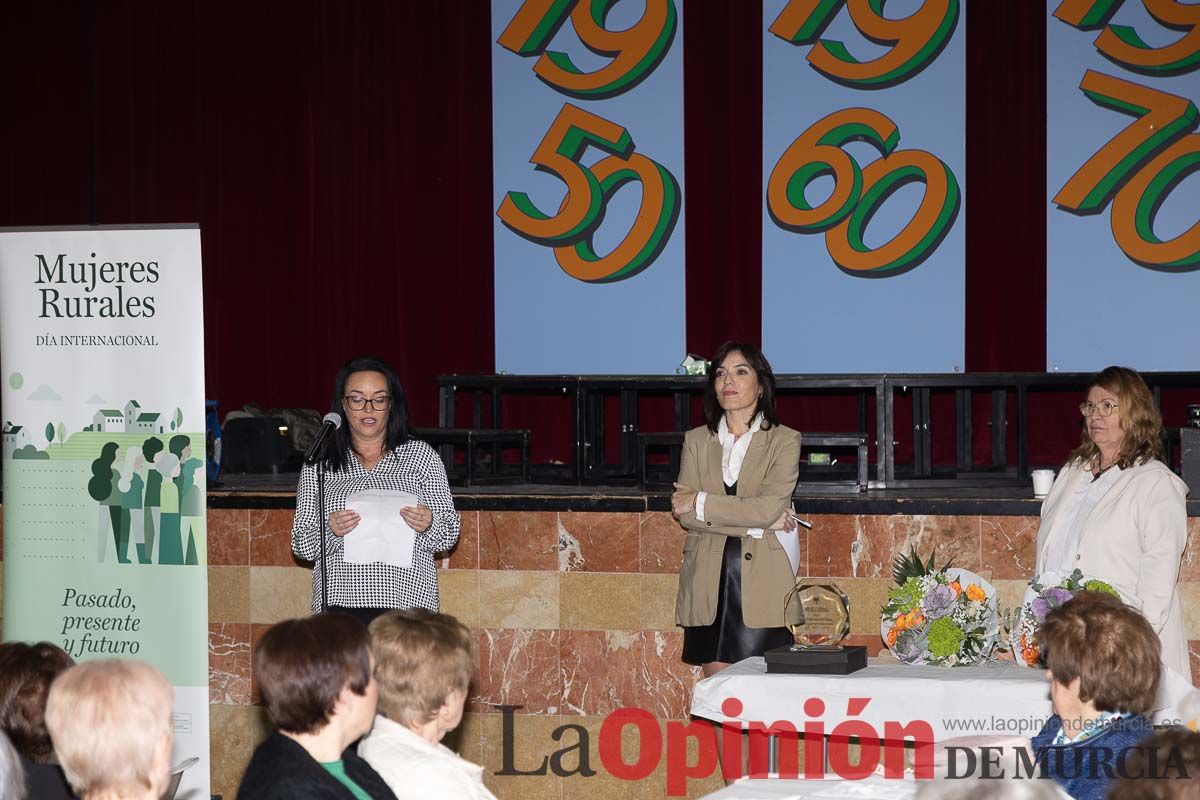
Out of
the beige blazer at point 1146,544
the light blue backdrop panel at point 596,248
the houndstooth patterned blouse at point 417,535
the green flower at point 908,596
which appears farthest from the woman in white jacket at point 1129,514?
A: the light blue backdrop panel at point 596,248

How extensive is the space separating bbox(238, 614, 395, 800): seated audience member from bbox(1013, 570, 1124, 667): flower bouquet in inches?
76.6

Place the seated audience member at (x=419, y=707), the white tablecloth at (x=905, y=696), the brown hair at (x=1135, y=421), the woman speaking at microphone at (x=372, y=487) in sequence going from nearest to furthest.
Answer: the seated audience member at (x=419, y=707)
the white tablecloth at (x=905, y=696)
the brown hair at (x=1135, y=421)
the woman speaking at microphone at (x=372, y=487)

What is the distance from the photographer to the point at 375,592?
4246mm

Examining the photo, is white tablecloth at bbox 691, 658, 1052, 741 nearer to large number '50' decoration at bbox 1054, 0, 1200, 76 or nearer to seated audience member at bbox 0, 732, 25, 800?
seated audience member at bbox 0, 732, 25, 800

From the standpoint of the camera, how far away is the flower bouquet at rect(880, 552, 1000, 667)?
3893 millimetres

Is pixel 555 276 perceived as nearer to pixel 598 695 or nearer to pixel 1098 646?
pixel 598 695

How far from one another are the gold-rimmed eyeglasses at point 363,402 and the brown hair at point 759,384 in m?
1.04

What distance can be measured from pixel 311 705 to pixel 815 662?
1.79 meters

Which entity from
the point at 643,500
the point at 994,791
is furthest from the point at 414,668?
the point at 643,500

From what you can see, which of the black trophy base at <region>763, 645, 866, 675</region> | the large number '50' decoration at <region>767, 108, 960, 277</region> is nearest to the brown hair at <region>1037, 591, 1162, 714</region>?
the black trophy base at <region>763, 645, 866, 675</region>

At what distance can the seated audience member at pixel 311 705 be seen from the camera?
2.35 metres

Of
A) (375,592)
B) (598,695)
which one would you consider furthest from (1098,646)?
(598,695)

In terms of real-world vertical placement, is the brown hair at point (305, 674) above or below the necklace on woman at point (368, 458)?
below

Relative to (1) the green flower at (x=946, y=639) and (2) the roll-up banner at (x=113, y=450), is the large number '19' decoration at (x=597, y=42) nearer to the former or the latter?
(2) the roll-up banner at (x=113, y=450)
